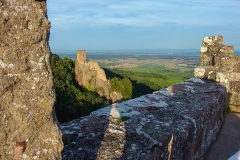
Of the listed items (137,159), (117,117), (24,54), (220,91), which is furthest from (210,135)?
(24,54)

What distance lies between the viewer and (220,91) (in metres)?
4.12

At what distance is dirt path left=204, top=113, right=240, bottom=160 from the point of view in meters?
3.26

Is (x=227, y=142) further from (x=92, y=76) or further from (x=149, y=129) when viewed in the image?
(x=92, y=76)

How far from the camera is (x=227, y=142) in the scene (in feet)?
11.8

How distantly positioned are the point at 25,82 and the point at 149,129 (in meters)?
1.49

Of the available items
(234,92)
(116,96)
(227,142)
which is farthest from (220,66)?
(116,96)

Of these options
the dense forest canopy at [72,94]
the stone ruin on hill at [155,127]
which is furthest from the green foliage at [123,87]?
the stone ruin on hill at [155,127]

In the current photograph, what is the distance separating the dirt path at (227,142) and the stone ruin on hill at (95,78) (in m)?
21.9

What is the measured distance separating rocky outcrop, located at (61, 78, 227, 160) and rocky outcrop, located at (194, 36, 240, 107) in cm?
104

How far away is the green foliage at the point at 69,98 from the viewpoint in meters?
18.5

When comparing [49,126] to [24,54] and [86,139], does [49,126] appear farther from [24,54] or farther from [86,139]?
[86,139]

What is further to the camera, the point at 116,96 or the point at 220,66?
the point at 116,96

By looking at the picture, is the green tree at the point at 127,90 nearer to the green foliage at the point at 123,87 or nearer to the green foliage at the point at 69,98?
the green foliage at the point at 123,87

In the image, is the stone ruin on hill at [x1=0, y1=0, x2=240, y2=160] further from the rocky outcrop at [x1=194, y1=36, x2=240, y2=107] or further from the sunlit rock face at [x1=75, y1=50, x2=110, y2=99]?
the sunlit rock face at [x1=75, y1=50, x2=110, y2=99]
